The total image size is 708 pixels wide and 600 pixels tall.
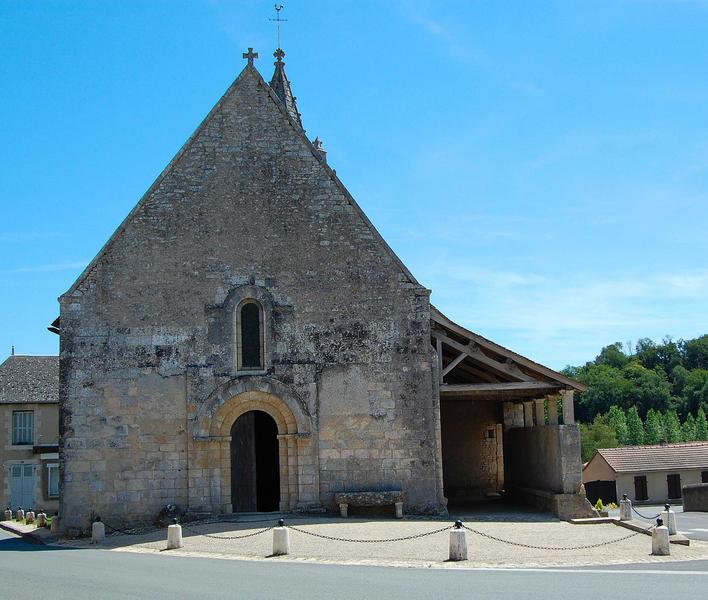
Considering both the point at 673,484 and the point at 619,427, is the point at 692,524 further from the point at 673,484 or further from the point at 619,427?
the point at 619,427

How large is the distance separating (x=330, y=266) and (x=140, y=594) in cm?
1019

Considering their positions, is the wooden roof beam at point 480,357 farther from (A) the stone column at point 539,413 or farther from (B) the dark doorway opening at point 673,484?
(B) the dark doorway opening at point 673,484

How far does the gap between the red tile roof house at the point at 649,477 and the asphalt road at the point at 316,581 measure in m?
28.6

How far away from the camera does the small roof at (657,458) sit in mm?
40562

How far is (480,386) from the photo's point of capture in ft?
62.5

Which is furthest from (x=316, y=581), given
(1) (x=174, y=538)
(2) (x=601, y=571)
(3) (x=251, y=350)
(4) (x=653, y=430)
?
(4) (x=653, y=430)

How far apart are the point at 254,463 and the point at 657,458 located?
27.7 meters

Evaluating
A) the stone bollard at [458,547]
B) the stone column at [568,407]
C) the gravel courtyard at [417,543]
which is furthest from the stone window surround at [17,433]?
the stone bollard at [458,547]

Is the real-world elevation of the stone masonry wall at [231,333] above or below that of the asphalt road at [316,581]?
above

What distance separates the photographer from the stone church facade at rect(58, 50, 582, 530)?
18.3 m

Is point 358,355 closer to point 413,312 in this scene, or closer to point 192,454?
point 413,312

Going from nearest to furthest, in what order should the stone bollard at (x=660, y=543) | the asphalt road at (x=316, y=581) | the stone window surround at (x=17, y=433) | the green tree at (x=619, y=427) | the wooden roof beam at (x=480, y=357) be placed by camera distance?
the asphalt road at (x=316, y=581)
the stone bollard at (x=660, y=543)
the wooden roof beam at (x=480, y=357)
the stone window surround at (x=17, y=433)
the green tree at (x=619, y=427)

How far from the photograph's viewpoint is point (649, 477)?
40.8 m

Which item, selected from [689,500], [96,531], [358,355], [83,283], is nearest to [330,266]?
[358,355]
